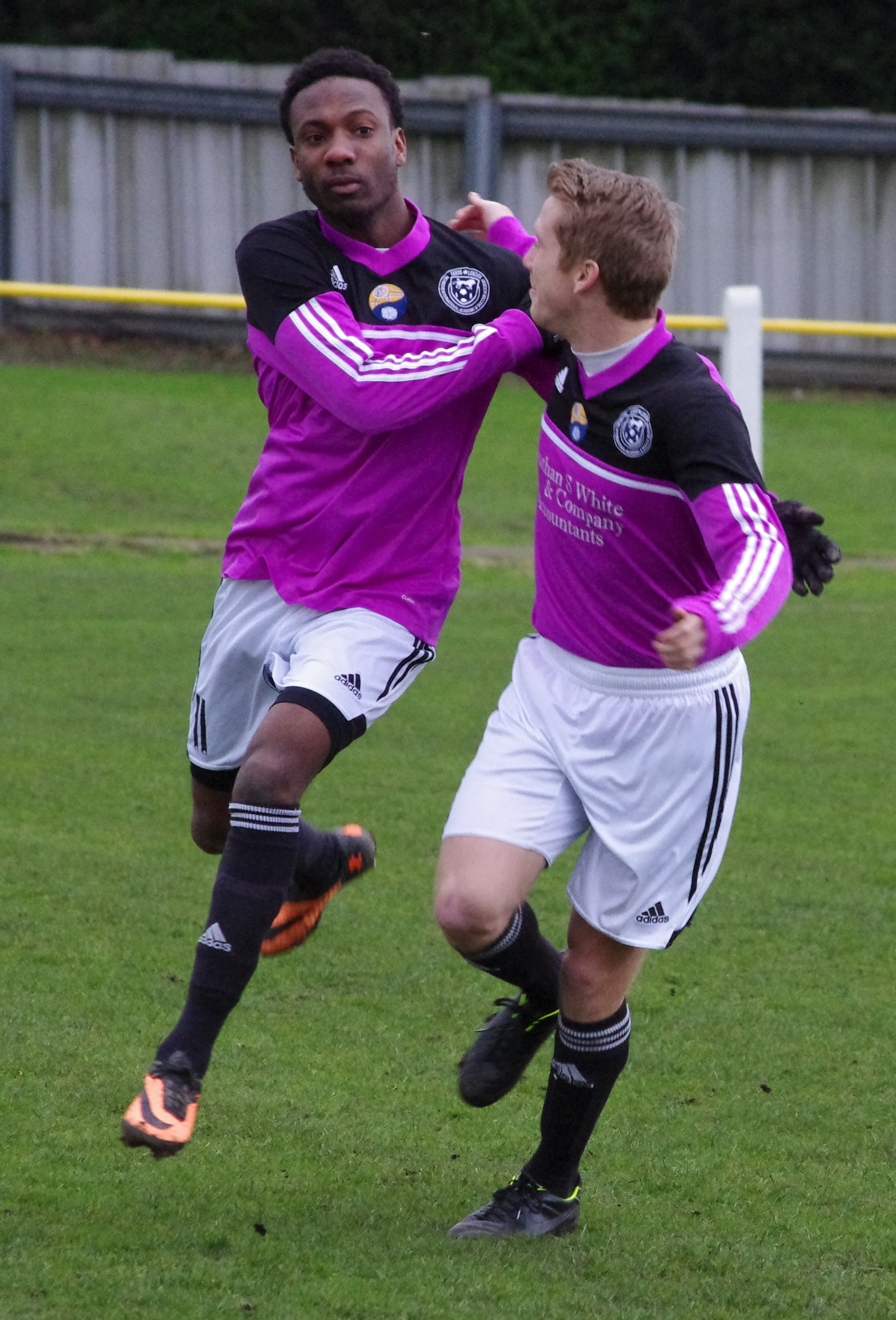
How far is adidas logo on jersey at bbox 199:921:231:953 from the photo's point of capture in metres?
3.58

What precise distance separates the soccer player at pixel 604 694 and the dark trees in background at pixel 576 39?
583 inches

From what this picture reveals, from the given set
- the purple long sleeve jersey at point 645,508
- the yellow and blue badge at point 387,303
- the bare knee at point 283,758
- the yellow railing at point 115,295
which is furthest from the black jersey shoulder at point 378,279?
the yellow railing at point 115,295

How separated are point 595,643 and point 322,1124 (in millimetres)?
1266

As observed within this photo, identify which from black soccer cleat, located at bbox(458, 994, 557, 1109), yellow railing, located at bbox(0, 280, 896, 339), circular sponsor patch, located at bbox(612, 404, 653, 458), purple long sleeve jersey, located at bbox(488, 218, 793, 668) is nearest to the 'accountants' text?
purple long sleeve jersey, located at bbox(488, 218, 793, 668)

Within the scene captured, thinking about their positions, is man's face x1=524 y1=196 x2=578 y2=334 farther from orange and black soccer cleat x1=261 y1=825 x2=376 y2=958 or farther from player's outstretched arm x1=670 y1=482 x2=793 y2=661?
orange and black soccer cleat x1=261 y1=825 x2=376 y2=958

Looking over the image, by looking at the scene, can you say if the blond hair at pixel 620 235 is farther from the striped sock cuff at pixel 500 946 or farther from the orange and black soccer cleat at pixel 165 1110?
the orange and black soccer cleat at pixel 165 1110

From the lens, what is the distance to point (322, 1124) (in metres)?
4.00

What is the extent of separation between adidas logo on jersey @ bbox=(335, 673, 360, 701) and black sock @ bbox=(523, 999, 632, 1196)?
793 mm

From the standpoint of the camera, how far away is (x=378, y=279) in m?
4.10

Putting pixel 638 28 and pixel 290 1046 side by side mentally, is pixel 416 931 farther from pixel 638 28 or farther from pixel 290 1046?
pixel 638 28

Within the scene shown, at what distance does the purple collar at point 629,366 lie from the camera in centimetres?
344

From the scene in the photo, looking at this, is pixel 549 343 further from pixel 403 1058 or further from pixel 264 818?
pixel 403 1058

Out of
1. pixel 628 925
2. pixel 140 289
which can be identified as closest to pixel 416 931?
pixel 628 925

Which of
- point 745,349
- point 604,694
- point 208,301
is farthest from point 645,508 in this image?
point 208,301
